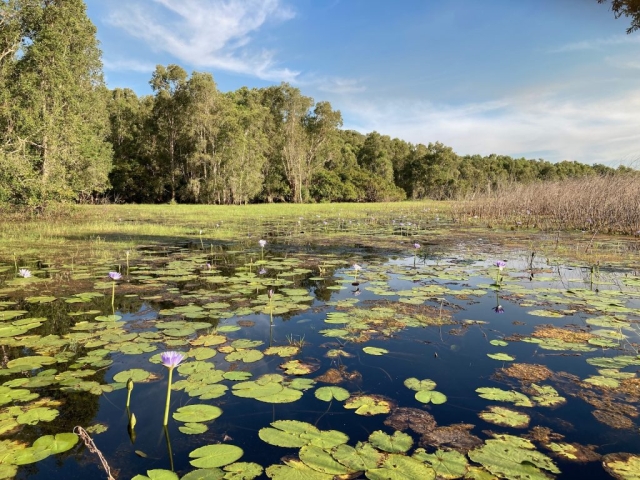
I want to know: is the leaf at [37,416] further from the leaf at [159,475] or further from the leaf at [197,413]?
the leaf at [159,475]

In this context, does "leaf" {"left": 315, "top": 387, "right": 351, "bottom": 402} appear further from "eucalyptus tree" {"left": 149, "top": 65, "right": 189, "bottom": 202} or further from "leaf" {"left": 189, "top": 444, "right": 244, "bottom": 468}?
"eucalyptus tree" {"left": 149, "top": 65, "right": 189, "bottom": 202}

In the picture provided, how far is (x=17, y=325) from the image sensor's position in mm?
2887

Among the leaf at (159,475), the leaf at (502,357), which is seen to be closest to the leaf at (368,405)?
the leaf at (159,475)

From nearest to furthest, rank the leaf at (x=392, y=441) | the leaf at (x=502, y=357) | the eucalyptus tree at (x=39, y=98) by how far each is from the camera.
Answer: the leaf at (x=392, y=441) < the leaf at (x=502, y=357) < the eucalyptus tree at (x=39, y=98)

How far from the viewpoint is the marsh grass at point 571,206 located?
372 inches

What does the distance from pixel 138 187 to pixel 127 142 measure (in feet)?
14.0

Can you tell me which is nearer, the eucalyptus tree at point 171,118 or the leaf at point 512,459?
the leaf at point 512,459

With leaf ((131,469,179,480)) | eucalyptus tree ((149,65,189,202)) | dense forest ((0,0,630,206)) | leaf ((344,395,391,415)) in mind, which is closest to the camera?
leaf ((131,469,179,480))

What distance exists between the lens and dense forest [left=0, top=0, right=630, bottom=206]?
1162cm

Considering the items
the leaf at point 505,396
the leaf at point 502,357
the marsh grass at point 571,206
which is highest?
the marsh grass at point 571,206

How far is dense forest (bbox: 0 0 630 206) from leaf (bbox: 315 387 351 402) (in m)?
10.7

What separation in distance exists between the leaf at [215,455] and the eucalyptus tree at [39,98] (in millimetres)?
10684

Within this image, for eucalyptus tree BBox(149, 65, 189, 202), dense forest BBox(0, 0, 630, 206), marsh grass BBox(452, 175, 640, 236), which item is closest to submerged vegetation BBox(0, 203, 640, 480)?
marsh grass BBox(452, 175, 640, 236)

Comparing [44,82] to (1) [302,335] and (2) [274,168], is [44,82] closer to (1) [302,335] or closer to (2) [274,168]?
(1) [302,335]
